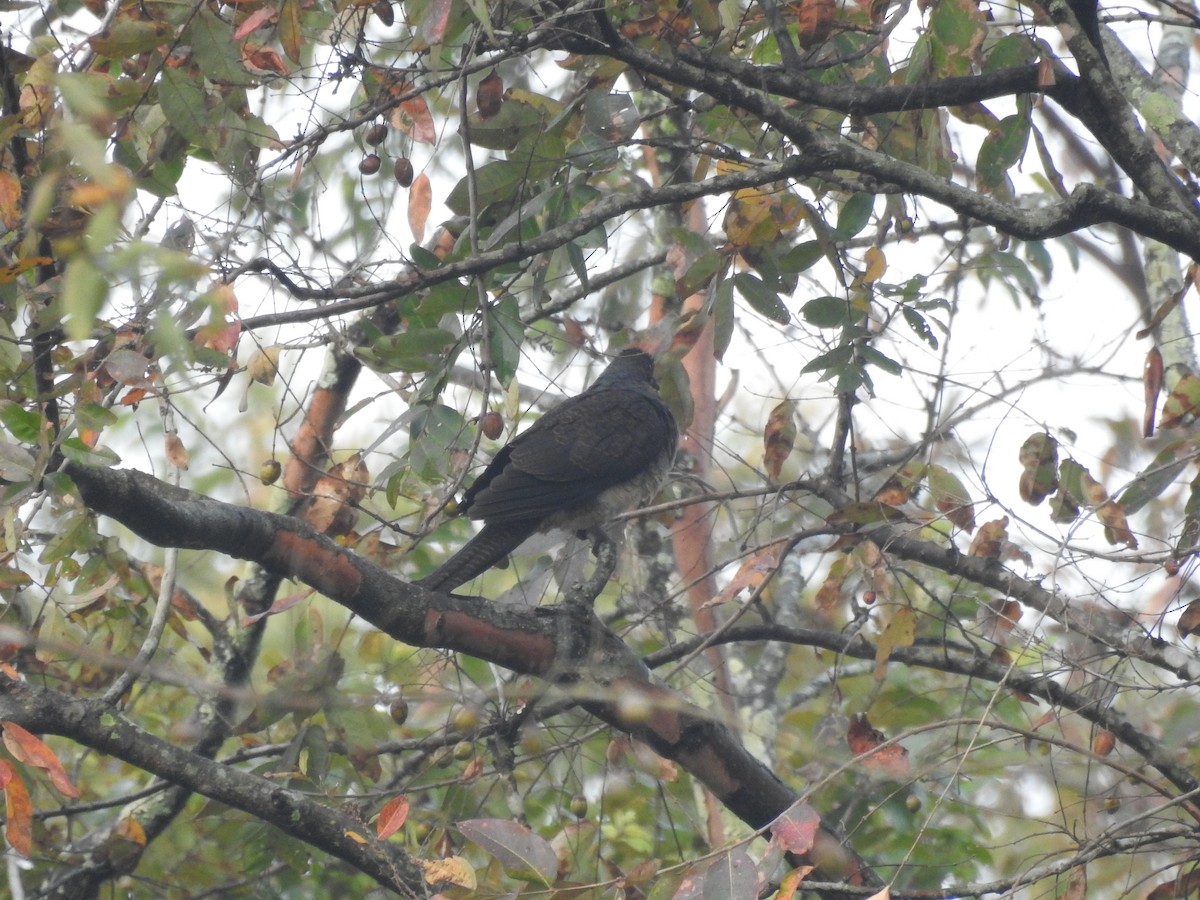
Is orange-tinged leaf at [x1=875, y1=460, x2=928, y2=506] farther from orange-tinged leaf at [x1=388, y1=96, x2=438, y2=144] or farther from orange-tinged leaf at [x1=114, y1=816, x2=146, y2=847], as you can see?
orange-tinged leaf at [x1=114, y1=816, x2=146, y2=847]

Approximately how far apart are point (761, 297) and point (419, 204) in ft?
3.48

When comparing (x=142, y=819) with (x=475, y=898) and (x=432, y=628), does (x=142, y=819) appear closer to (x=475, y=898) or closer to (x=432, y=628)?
(x=432, y=628)

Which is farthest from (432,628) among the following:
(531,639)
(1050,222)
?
(1050,222)

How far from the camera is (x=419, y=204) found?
3.37 m

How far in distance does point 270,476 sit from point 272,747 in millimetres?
Answer: 1202

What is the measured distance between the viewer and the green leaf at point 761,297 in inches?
130

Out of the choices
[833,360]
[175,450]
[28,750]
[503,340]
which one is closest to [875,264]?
[833,360]

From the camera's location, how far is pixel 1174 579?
3582mm

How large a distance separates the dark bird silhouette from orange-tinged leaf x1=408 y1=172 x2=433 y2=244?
107cm

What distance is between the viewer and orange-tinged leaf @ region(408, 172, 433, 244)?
3348mm

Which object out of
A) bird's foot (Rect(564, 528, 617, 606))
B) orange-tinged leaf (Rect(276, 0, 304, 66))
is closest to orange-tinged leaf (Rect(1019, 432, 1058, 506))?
bird's foot (Rect(564, 528, 617, 606))

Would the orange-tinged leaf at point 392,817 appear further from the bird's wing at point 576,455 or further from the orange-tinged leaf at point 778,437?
the orange-tinged leaf at point 778,437

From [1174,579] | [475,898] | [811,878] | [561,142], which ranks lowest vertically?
[475,898]

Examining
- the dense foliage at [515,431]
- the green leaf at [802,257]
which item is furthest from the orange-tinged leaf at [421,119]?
the green leaf at [802,257]
